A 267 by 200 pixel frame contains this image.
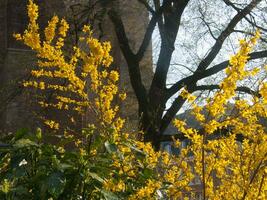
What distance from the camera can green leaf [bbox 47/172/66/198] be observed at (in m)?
2.48

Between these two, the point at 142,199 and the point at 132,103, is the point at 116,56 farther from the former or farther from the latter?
the point at 142,199

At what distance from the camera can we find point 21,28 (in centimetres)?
1758

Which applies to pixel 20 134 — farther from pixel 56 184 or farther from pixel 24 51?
pixel 24 51

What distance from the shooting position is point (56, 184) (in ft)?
8.26

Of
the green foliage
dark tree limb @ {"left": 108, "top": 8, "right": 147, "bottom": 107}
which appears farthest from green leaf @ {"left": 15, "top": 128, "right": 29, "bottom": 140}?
dark tree limb @ {"left": 108, "top": 8, "right": 147, "bottom": 107}

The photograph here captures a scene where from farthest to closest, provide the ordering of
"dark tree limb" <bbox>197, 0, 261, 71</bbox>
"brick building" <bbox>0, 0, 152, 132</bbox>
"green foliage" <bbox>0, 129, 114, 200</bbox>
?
"brick building" <bbox>0, 0, 152, 132</bbox>
"dark tree limb" <bbox>197, 0, 261, 71</bbox>
"green foliage" <bbox>0, 129, 114, 200</bbox>

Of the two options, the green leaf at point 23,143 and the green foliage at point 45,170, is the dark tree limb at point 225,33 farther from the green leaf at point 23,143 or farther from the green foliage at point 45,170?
the green leaf at point 23,143

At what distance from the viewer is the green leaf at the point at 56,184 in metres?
2.48

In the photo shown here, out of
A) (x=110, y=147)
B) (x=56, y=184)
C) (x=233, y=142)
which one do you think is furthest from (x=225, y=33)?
(x=56, y=184)

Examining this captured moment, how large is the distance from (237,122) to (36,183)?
162cm

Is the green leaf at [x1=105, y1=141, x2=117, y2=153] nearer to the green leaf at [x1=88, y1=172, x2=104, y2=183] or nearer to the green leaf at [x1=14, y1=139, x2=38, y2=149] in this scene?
the green leaf at [x1=88, y1=172, x2=104, y2=183]

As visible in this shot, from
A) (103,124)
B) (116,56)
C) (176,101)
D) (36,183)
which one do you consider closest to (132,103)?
(116,56)

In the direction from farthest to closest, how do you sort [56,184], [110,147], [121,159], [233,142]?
[233,142], [121,159], [110,147], [56,184]

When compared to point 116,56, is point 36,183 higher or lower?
lower
